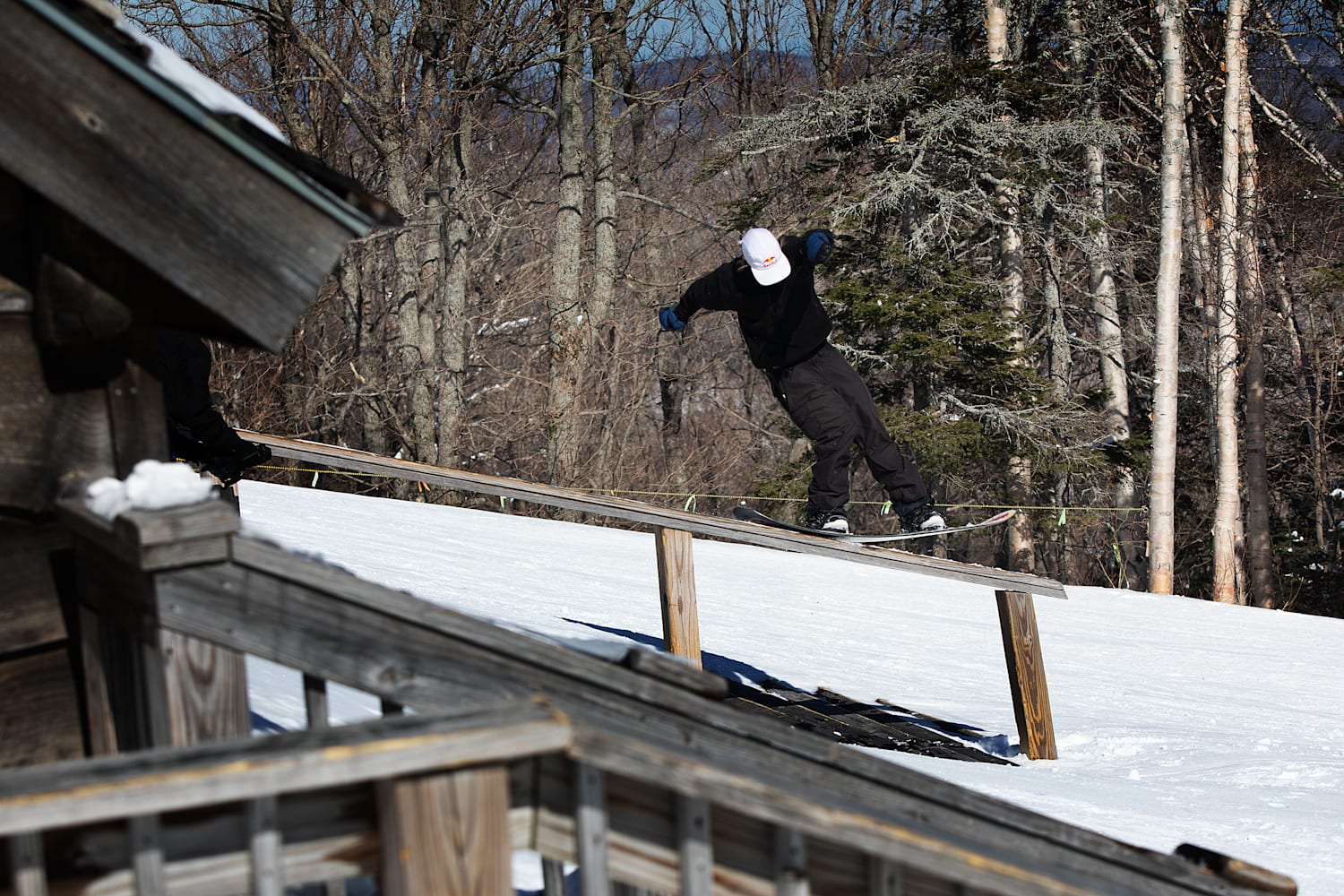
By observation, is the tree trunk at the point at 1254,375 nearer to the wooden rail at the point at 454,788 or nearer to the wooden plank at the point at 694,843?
the wooden rail at the point at 454,788

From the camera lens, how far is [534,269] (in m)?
21.6

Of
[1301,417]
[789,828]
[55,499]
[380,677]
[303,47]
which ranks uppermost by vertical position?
[303,47]

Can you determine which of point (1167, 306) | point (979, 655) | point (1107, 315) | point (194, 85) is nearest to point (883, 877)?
point (194, 85)

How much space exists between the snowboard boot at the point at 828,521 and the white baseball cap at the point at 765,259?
1476 mm

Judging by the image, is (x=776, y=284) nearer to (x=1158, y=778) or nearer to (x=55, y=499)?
(x=1158, y=778)

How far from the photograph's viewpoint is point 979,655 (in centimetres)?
886

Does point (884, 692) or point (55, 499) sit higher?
point (55, 499)

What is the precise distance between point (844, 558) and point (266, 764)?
17.4 ft

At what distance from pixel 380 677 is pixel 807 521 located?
5884 millimetres

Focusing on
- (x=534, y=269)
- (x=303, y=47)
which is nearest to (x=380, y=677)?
(x=303, y=47)

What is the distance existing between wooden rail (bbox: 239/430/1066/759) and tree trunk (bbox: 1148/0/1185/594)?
38.1 feet

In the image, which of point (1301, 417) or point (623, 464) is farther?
point (1301, 417)

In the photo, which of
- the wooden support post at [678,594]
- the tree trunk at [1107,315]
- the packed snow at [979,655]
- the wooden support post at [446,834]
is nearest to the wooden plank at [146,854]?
the wooden support post at [446,834]

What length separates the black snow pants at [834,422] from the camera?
23.7ft
